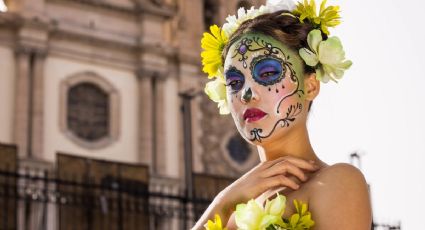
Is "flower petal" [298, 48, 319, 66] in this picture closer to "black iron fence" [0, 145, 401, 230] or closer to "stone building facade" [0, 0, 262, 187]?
"black iron fence" [0, 145, 401, 230]

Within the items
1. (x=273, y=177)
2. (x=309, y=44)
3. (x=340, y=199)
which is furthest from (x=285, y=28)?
(x=340, y=199)

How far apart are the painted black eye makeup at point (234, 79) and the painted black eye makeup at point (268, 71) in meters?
0.05

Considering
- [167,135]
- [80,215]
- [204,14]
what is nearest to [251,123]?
[80,215]

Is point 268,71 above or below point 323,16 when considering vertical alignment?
below

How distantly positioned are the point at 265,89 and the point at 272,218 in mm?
484

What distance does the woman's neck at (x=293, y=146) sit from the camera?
2.90 meters

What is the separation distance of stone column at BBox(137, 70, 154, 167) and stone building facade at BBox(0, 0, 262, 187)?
0.08 feet

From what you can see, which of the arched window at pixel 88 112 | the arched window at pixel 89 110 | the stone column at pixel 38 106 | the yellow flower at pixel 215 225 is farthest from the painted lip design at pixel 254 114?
the arched window at pixel 88 112

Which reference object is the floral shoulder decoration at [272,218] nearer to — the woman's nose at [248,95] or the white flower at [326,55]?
the woman's nose at [248,95]

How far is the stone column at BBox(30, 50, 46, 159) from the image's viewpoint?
19812mm

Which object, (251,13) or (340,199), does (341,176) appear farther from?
(251,13)

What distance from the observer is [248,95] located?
9.29 feet

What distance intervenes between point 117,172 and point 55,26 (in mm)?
5027

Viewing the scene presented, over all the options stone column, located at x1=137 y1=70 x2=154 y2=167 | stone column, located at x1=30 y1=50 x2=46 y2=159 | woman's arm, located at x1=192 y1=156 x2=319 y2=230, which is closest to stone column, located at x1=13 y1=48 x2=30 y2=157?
stone column, located at x1=30 y1=50 x2=46 y2=159
